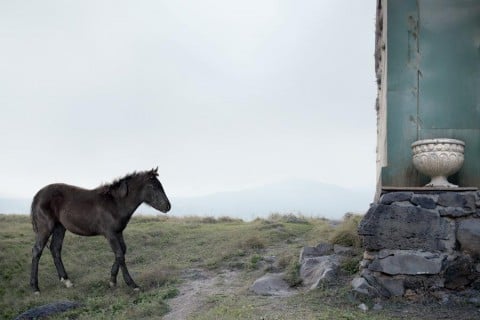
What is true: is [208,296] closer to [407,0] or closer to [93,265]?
[93,265]

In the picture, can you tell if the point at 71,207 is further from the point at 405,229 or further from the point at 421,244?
the point at 421,244

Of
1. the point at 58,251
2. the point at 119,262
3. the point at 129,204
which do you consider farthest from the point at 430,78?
the point at 58,251

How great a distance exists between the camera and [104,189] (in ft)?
31.5

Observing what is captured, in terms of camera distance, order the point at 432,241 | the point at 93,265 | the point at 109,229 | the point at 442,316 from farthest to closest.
→ the point at 93,265
the point at 109,229
the point at 432,241
the point at 442,316

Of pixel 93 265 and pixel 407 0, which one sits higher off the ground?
Answer: pixel 407 0

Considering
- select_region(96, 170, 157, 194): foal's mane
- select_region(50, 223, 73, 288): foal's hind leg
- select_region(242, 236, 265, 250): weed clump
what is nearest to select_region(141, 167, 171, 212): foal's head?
select_region(96, 170, 157, 194): foal's mane

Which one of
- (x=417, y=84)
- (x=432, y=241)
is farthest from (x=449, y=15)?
(x=432, y=241)

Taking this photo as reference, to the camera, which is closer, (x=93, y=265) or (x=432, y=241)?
(x=432, y=241)

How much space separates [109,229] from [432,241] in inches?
214

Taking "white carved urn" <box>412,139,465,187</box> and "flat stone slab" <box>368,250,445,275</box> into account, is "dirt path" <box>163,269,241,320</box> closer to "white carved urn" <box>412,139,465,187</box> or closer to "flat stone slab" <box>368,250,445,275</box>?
"flat stone slab" <box>368,250,445,275</box>

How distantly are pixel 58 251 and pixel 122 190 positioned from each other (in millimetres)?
1843

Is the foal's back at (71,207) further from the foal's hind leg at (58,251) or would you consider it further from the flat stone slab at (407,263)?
the flat stone slab at (407,263)

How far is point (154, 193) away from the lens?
364 inches

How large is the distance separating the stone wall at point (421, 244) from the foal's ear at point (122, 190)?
4.29m
